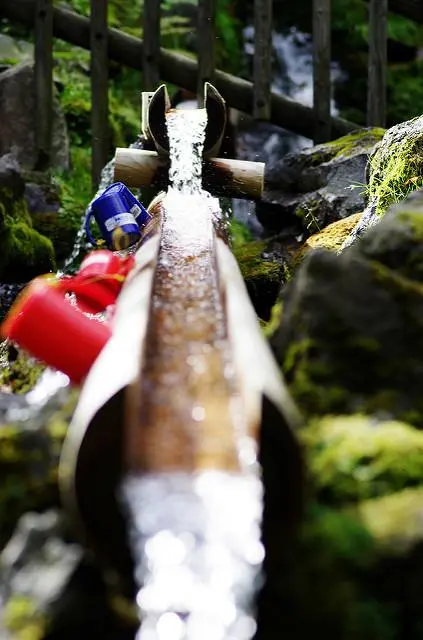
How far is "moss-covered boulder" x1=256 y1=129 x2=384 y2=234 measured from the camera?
6.27 meters

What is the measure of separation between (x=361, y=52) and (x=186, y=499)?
10.3 meters

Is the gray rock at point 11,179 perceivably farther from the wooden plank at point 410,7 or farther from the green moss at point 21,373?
the wooden plank at point 410,7

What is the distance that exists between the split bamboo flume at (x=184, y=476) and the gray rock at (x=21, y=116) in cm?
701

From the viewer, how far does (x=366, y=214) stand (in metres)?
4.86

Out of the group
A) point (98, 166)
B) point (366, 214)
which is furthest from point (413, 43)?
point (366, 214)

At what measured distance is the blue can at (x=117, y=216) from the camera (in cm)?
474

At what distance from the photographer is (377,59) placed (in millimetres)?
7965

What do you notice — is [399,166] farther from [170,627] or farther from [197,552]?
[170,627]

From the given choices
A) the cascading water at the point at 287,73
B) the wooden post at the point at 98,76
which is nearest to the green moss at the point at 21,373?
the wooden post at the point at 98,76

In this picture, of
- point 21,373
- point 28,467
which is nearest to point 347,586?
point 28,467

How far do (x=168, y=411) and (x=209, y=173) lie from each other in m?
3.57

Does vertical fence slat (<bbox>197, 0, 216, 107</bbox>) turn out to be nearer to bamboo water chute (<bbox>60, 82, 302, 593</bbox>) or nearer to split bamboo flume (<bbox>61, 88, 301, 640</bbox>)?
bamboo water chute (<bbox>60, 82, 302, 593</bbox>)

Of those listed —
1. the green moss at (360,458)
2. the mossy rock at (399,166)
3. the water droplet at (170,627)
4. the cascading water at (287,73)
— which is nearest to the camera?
the water droplet at (170,627)

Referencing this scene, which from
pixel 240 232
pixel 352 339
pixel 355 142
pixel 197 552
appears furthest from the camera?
pixel 240 232
